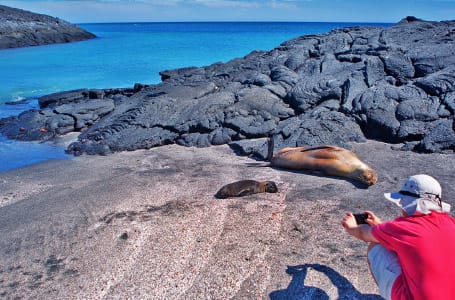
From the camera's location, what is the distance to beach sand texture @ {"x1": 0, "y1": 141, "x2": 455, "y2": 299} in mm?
3826

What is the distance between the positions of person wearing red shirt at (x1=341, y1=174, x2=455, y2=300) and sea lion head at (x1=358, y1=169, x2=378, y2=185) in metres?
3.42

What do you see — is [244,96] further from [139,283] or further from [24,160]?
[139,283]

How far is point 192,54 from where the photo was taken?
130 feet

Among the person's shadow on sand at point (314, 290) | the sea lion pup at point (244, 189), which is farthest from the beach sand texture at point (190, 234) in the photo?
the sea lion pup at point (244, 189)

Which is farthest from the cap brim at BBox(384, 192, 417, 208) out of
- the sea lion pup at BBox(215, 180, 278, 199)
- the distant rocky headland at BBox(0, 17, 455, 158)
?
the distant rocky headland at BBox(0, 17, 455, 158)

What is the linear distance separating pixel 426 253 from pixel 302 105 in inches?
303

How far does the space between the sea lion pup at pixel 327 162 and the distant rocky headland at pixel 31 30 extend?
43132mm

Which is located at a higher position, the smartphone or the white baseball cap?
the white baseball cap

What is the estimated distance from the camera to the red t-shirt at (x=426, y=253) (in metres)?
2.36

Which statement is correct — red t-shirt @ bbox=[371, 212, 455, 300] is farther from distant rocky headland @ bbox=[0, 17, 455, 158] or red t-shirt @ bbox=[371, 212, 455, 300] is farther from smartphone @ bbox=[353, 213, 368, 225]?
distant rocky headland @ bbox=[0, 17, 455, 158]

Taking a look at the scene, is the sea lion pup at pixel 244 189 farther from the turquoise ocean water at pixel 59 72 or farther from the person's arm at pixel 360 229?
the turquoise ocean water at pixel 59 72

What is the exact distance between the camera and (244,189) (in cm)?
588

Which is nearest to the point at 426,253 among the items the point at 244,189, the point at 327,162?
the point at 244,189

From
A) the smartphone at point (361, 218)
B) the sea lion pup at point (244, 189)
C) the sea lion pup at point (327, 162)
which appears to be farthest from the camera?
the sea lion pup at point (327, 162)
